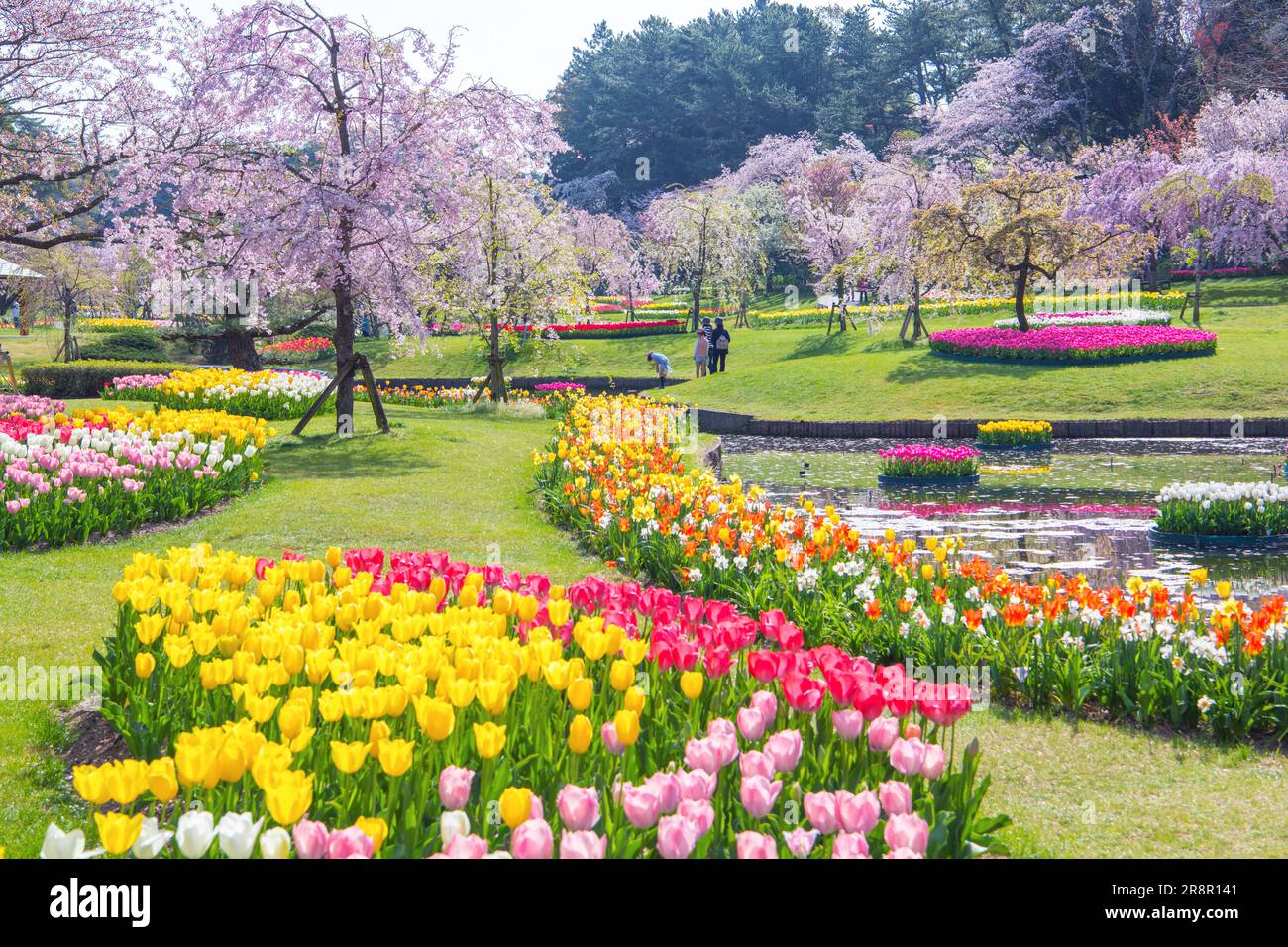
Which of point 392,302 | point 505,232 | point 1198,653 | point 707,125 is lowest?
point 1198,653

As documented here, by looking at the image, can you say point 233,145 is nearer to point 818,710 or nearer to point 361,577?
point 361,577

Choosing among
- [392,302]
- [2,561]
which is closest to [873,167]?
[392,302]

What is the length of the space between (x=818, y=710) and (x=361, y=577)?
90.7 inches

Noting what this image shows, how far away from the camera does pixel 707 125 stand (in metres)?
78.0

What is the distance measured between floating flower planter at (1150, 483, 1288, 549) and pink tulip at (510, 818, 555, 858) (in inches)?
417

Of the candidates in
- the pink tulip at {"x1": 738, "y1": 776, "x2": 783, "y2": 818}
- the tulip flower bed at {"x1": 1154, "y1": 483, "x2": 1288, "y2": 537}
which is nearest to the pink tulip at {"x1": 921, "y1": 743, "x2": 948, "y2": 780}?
the pink tulip at {"x1": 738, "y1": 776, "x2": 783, "y2": 818}

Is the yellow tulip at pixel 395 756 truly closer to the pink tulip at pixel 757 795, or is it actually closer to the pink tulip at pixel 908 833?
the pink tulip at pixel 757 795

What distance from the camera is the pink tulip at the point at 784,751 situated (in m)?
3.30

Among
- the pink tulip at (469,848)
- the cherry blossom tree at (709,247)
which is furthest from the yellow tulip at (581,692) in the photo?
the cherry blossom tree at (709,247)

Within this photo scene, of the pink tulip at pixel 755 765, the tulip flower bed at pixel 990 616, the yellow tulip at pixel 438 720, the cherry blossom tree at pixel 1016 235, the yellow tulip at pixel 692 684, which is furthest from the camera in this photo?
the cherry blossom tree at pixel 1016 235

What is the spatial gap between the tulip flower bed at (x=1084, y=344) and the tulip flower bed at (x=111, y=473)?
20.6 metres

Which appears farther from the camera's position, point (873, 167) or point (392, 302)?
point (873, 167)

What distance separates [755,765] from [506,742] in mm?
1037

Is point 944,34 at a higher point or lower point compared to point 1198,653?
higher
